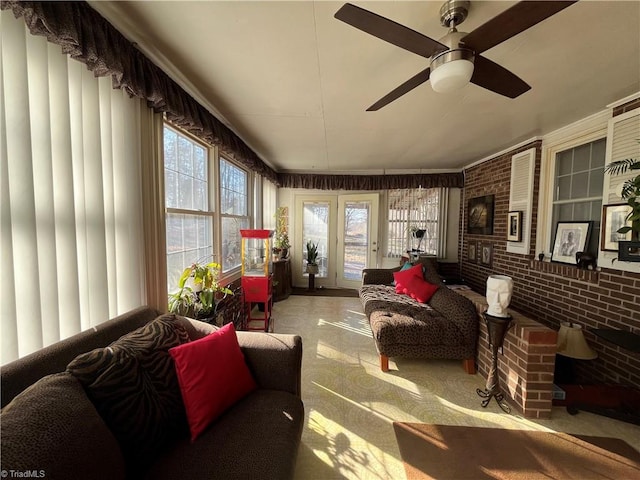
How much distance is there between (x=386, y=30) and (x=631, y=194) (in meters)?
2.29

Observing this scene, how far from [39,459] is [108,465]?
214 millimetres

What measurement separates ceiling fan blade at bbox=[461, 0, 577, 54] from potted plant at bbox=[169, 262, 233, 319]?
223 centimetres

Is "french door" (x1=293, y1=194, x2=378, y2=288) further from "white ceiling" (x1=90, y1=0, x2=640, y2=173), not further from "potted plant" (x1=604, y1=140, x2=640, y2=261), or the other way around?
"potted plant" (x1=604, y1=140, x2=640, y2=261)

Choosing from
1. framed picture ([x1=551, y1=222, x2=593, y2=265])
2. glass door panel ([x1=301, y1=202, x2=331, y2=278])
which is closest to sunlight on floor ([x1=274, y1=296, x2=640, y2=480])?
framed picture ([x1=551, y1=222, x2=593, y2=265])

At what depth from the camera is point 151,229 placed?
161cm

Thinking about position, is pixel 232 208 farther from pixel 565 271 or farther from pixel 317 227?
pixel 565 271

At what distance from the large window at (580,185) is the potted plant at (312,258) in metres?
3.43

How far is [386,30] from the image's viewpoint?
102 cm

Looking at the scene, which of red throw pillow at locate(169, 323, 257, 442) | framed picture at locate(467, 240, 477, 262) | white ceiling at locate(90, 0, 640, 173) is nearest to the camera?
red throw pillow at locate(169, 323, 257, 442)

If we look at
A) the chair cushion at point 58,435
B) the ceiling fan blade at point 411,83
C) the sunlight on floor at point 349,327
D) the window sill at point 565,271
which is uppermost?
the ceiling fan blade at point 411,83

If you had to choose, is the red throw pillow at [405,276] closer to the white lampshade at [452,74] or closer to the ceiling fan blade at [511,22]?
the white lampshade at [452,74]

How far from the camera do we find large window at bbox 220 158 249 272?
2921 mm

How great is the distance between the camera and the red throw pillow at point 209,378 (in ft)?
3.53

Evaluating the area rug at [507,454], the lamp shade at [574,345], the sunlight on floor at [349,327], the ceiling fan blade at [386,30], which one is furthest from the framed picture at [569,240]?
the ceiling fan blade at [386,30]
